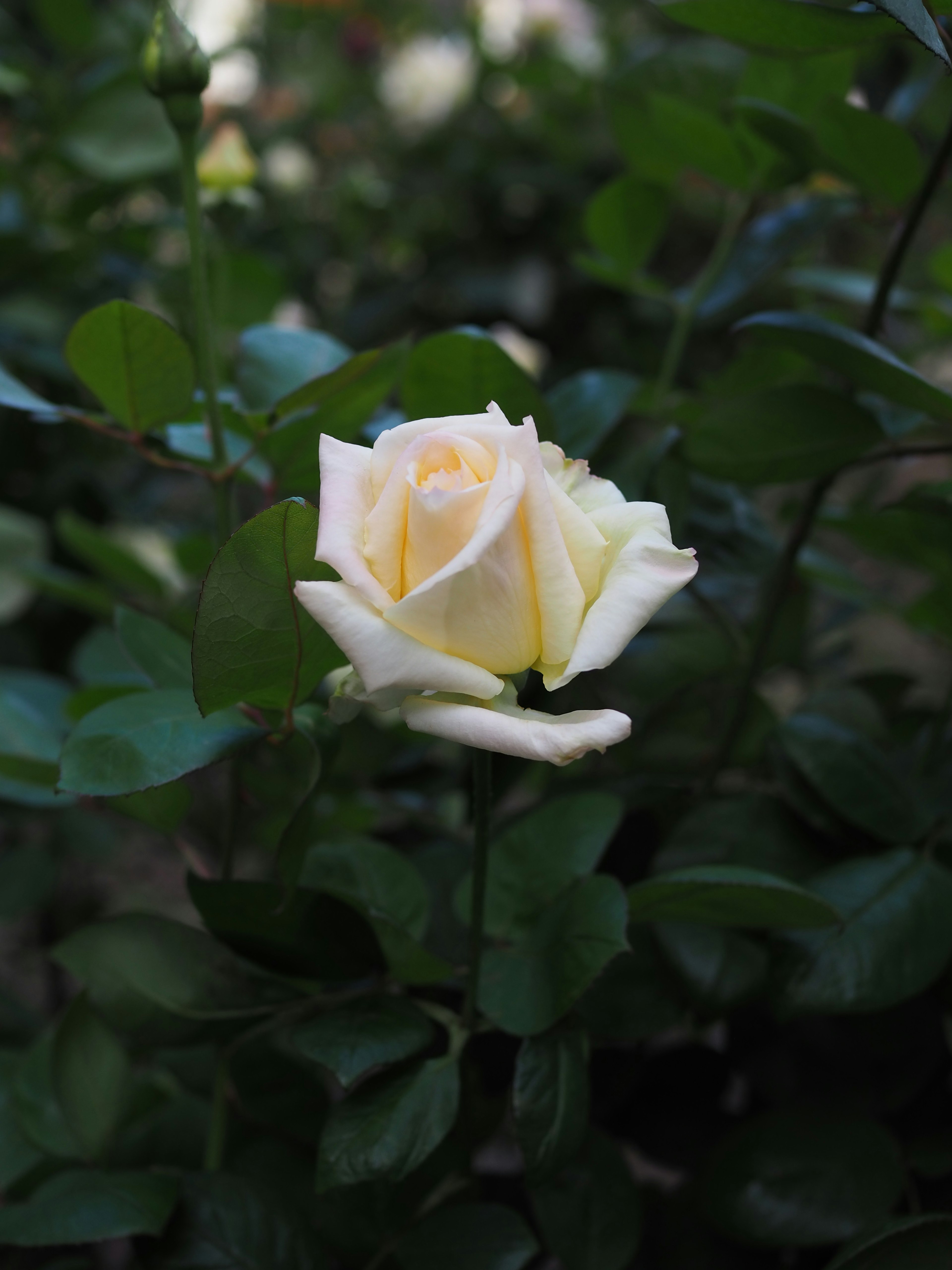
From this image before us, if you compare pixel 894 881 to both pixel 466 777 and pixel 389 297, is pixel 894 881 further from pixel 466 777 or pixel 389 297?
pixel 389 297

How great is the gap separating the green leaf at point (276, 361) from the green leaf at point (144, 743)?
157 millimetres

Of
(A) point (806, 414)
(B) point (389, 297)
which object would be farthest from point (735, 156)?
(B) point (389, 297)

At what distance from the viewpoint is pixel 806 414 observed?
42 cm

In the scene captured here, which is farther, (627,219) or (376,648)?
(627,219)

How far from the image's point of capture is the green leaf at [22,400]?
371 mm

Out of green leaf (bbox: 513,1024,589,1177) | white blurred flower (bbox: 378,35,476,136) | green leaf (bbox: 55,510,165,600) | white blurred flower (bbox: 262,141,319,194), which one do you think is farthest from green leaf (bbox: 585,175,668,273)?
white blurred flower (bbox: 378,35,476,136)

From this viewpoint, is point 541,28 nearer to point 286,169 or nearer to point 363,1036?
point 286,169

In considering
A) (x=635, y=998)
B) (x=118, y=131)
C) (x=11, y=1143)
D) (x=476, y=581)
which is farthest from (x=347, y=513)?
(x=118, y=131)

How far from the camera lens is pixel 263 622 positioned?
0.28 m

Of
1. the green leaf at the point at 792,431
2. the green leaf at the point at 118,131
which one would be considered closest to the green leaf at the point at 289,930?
the green leaf at the point at 792,431

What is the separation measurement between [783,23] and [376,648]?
0.25m

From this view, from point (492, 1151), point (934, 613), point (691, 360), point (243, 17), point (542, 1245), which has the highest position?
point (243, 17)

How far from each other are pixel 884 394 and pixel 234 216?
0.50m

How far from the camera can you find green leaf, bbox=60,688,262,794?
0.95 ft
